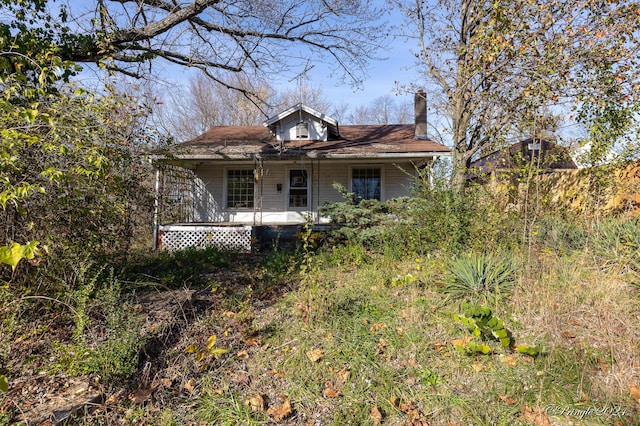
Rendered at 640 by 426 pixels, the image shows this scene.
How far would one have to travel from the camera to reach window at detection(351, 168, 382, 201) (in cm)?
1305

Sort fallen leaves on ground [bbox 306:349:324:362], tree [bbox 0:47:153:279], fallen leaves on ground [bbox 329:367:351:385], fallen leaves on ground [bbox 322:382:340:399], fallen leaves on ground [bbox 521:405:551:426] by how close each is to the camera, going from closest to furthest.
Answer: fallen leaves on ground [bbox 521:405:551:426] < tree [bbox 0:47:153:279] < fallen leaves on ground [bbox 322:382:340:399] < fallen leaves on ground [bbox 329:367:351:385] < fallen leaves on ground [bbox 306:349:324:362]

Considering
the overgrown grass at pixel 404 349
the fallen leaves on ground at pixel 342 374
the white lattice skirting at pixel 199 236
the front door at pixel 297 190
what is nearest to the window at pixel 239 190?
the front door at pixel 297 190

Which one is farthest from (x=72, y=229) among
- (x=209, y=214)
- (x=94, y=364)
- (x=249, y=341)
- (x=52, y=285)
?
(x=209, y=214)

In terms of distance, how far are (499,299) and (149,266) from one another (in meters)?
6.21

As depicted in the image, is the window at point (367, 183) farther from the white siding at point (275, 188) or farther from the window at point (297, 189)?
the window at point (297, 189)

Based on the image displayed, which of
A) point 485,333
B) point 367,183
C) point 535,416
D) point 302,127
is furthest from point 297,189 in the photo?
point 535,416

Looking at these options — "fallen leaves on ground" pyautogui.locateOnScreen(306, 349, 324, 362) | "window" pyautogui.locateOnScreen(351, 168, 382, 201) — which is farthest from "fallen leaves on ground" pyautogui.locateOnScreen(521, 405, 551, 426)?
"window" pyautogui.locateOnScreen(351, 168, 382, 201)

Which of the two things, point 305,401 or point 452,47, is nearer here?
point 305,401

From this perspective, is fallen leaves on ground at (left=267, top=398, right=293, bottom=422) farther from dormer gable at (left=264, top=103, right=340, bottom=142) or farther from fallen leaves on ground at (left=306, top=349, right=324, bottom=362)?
dormer gable at (left=264, top=103, right=340, bottom=142)

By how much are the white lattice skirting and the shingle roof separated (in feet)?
7.44

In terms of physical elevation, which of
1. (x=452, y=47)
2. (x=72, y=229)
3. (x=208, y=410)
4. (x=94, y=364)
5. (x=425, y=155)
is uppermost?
(x=452, y=47)

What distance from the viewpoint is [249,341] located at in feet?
12.3

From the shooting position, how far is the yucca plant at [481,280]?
14.1ft

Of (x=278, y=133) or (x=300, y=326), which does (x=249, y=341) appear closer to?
(x=300, y=326)
